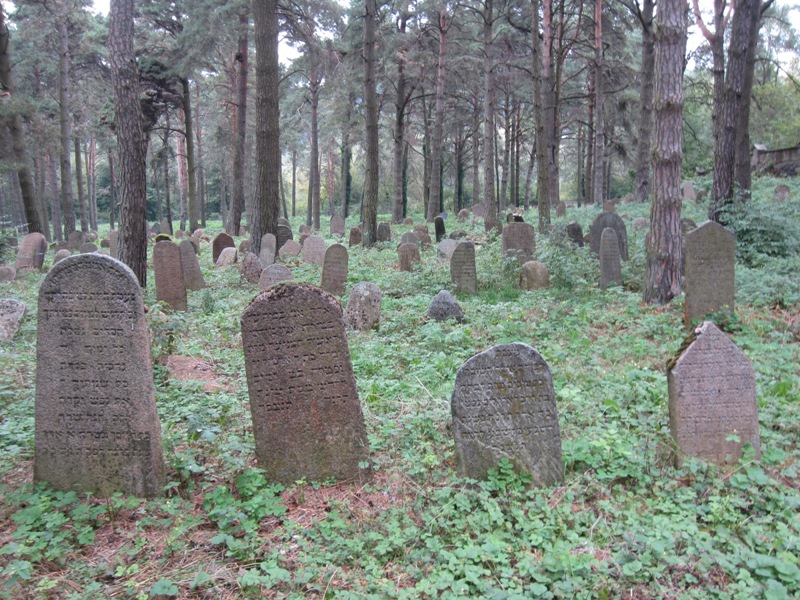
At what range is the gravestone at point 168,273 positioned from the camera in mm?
9672

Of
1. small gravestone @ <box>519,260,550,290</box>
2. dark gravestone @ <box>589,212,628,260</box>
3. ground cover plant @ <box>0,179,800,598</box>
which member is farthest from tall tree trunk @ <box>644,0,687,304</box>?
dark gravestone @ <box>589,212,628,260</box>

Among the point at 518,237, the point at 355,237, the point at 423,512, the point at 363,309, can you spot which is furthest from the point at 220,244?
the point at 423,512

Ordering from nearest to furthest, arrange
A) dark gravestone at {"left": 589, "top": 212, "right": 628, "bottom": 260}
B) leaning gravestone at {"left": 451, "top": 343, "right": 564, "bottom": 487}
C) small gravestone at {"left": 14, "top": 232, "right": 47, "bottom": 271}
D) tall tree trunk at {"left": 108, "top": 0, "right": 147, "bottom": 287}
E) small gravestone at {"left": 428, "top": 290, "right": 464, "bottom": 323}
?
leaning gravestone at {"left": 451, "top": 343, "right": 564, "bottom": 487}, small gravestone at {"left": 428, "top": 290, "right": 464, "bottom": 323}, tall tree trunk at {"left": 108, "top": 0, "right": 147, "bottom": 287}, dark gravestone at {"left": 589, "top": 212, "right": 628, "bottom": 260}, small gravestone at {"left": 14, "top": 232, "right": 47, "bottom": 271}

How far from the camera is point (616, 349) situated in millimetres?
6723

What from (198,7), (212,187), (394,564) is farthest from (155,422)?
(212,187)

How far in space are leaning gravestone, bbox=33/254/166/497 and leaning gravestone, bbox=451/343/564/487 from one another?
6.73ft

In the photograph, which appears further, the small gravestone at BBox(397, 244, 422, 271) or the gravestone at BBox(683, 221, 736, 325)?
the small gravestone at BBox(397, 244, 422, 271)

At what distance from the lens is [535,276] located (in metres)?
10.4

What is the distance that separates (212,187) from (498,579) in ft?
185

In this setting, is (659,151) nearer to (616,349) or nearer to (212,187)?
(616,349)

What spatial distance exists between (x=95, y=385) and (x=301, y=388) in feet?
4.30

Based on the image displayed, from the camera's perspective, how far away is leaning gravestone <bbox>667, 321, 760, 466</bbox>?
161 inches

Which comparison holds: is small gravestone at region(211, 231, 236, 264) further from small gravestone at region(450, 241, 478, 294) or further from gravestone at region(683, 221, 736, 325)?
gravestone at region(683, 221, 736, 325)

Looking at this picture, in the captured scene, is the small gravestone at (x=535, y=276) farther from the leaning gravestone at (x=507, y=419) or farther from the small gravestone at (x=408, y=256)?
the leaning gravestone at (x=507, y=419)
